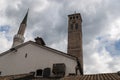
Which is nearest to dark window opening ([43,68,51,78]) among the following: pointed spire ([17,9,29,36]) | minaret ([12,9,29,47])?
minaret ([12,9,29,47])

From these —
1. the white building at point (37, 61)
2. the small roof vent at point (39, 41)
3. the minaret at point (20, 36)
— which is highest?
the minaret at point (20, 36)

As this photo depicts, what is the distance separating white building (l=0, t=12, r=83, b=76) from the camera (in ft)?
64.6

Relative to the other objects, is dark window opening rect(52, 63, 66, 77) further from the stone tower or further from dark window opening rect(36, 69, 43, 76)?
the stone tower

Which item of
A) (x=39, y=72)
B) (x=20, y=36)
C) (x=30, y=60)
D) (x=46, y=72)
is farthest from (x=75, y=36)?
(x=46, y=72)

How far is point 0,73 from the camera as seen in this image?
21.9m

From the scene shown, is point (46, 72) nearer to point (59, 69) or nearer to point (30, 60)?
point (59, 69)

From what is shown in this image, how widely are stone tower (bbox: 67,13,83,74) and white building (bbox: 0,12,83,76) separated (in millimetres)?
18683

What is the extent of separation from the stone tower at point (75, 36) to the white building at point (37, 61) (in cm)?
1868

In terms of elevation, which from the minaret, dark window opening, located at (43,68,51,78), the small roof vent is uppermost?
the minaret

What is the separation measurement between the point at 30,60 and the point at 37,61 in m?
0.91

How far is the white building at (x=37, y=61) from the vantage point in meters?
19.7

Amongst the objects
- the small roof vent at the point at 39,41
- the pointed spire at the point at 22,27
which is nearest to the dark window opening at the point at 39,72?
the small roof vent at the point at 39,41

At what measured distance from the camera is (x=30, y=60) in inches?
834

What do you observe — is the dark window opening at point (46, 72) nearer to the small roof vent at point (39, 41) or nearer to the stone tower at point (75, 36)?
the small roof vent at point (39, 41)
